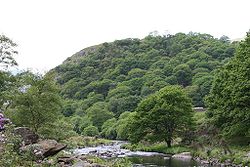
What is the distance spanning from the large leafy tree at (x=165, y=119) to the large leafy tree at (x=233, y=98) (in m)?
8.90

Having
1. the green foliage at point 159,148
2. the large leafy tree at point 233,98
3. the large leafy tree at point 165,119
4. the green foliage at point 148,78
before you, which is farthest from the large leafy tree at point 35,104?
the green foliage at point 148,78

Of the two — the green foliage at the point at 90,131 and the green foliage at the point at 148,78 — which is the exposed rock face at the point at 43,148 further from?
the green foliage at the point at 148,78

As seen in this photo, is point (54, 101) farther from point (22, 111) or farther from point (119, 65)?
point (119, 65)

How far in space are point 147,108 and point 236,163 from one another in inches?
1127

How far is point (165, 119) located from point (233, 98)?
18967mm

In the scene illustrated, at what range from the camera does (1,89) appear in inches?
1421

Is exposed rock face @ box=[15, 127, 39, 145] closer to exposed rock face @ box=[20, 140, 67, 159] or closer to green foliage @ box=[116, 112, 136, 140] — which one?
exposed rock face @ box=[20, 140, 67, 159]

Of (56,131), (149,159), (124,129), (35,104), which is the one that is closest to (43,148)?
(56,131)

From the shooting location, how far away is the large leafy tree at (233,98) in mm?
44312

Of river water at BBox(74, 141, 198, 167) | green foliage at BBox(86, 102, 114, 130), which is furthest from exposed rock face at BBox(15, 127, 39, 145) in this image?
green foliage at BBox(86, 102, 114, 130)

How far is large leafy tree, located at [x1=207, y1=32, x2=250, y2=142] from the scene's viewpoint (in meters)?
44.3

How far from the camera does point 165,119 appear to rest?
63188 millimetres

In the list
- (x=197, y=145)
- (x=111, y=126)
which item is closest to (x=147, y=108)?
(x=197, y=145)

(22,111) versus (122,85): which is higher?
(122,85)
